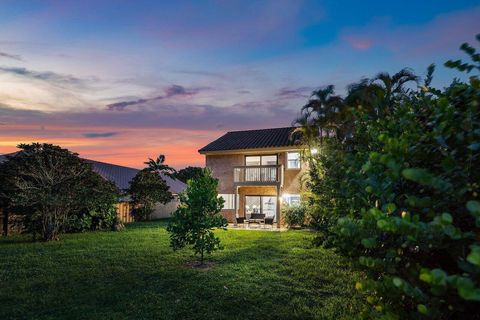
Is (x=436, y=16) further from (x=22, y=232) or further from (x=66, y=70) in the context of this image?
(x=22, y=232)

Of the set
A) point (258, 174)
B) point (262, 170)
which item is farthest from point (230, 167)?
point (262, 170)

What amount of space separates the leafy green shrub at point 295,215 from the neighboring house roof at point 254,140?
451 centimetres

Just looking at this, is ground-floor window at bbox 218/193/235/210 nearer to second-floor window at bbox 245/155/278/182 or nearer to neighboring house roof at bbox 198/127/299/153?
second-floor window at bbox 245/155/278/182

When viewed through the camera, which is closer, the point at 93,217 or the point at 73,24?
the point at 73,24

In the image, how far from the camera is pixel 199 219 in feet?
36.7

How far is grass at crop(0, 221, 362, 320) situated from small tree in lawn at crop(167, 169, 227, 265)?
739 millimetres

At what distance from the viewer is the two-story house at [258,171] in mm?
23281

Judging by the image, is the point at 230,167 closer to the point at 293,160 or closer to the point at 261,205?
the point at 261,205

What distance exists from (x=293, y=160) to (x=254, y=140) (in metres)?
4.29

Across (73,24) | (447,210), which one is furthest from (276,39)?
(447,210)

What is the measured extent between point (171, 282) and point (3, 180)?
12583 millimetres

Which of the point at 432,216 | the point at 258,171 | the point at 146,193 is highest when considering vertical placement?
the point at 258,171

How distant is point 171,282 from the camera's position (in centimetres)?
874

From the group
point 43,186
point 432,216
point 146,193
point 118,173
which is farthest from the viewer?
point 118,173
